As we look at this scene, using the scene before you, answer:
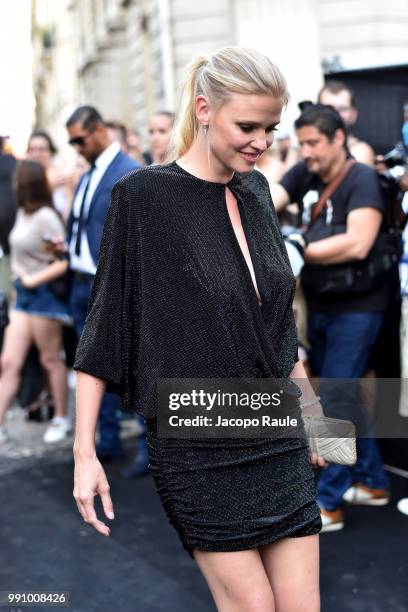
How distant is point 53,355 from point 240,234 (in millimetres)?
4186

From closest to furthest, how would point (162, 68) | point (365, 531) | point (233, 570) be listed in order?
1. point (233, 570)
2. point (365, 531)
3. point (162, 68)

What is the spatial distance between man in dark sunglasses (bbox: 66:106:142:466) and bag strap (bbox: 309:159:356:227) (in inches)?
49.1

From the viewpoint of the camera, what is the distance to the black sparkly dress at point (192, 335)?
2062mm

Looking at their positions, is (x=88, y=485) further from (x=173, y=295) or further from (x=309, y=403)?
(x=309, y=403)

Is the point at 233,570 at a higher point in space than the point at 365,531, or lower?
higher

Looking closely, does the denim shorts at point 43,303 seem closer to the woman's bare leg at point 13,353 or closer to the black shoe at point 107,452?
the woman's bare leg at point 13,353

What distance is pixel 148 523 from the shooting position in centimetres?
449

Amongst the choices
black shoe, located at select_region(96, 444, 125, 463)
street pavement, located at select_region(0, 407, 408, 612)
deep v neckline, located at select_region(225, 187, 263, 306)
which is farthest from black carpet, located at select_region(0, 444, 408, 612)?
deep v neckline, located at select_region(225, 187, 263, 306)

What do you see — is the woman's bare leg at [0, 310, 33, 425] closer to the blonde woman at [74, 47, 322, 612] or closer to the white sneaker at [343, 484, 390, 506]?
the white sneaker at [343, 484, 390, 506]

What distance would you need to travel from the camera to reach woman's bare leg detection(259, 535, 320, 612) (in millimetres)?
2109

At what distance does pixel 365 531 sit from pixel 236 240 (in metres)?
2.55

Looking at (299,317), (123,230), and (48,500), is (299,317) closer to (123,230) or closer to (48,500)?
(48,500)

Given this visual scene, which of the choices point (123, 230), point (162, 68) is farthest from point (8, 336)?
point (162, 68)

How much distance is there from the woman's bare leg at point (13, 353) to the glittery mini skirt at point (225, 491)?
166 inches
